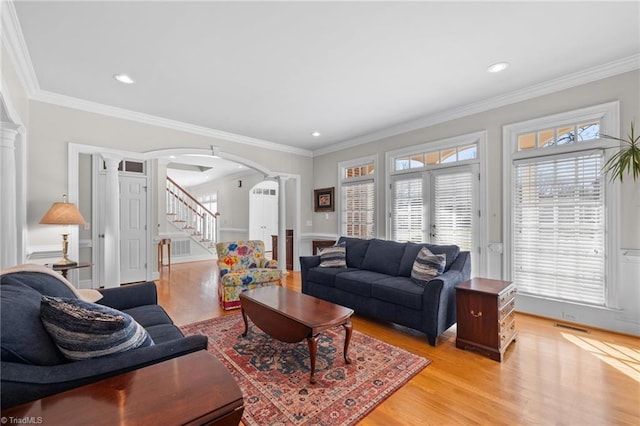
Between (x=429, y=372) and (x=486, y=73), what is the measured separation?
3.07m

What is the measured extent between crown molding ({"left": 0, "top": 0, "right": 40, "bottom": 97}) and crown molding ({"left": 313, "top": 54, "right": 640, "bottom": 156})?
457 cm

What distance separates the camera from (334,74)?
3148 mm

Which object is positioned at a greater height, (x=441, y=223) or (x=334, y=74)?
(x=334, y=74)

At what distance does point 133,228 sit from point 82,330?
16.3 feet

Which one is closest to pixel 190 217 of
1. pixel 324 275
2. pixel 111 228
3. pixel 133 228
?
pixel 133 228

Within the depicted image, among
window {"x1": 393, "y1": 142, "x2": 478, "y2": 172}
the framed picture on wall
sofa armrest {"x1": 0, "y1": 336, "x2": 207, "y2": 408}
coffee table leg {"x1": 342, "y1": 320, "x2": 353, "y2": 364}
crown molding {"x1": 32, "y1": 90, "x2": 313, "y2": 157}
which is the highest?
crown molding {"x1": 32, "y1": 90, "x2": 313, "y2": 157}

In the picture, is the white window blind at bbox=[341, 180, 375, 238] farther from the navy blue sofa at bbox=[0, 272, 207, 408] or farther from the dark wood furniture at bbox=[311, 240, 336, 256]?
the navy blue sofa at bbox=[0, 272, 207, 408]

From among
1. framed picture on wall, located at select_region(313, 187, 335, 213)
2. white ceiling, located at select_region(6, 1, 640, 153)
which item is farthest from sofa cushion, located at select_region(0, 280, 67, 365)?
framed picture on wall, located at select_region(313, 187, 335, 213)

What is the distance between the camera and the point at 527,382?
2146 millimetres

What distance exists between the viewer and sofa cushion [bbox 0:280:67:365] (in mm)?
1027

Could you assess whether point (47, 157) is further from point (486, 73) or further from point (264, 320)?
point (486, 73)

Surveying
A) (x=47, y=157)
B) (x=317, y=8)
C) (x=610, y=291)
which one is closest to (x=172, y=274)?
(x=47, y=157)

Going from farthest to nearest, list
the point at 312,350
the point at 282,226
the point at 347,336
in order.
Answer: the point at 282,226
the point at 347,336
the point at 312,350

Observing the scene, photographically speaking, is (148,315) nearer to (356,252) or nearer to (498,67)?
(356,252)
